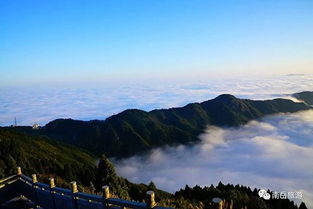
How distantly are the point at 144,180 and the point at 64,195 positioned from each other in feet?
614

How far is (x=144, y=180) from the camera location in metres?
191

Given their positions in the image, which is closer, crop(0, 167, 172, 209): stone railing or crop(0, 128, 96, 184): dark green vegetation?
crop(0, 167, 172, 209): stone railing

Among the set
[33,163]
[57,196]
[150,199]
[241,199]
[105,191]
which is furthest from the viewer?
[33,163]

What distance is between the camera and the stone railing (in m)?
8.09

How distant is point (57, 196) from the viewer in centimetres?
1102

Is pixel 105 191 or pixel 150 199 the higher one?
pixel 150 199

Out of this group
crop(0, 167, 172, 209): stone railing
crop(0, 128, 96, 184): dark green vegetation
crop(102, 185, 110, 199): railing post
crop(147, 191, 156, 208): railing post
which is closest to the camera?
crop(147, 191, 156, 208): railing post

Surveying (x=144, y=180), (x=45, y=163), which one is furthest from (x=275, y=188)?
(x=45, y=163)

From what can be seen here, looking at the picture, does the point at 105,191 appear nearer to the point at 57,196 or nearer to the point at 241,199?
the point at 57,196

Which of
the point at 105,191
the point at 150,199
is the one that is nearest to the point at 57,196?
the point at 105,191

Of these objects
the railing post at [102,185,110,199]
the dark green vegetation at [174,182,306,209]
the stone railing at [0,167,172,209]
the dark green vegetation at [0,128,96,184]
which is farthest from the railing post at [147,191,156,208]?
the dark green vegetation at [0,128,96,184]

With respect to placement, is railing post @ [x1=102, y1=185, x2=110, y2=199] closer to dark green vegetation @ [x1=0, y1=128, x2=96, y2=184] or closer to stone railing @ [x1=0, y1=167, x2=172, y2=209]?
stone railing @ [x1=0, y1=167, x2=172, y2=209]

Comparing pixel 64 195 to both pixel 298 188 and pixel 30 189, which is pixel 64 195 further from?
pixel 298 188

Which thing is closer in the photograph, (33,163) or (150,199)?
(150,199)
